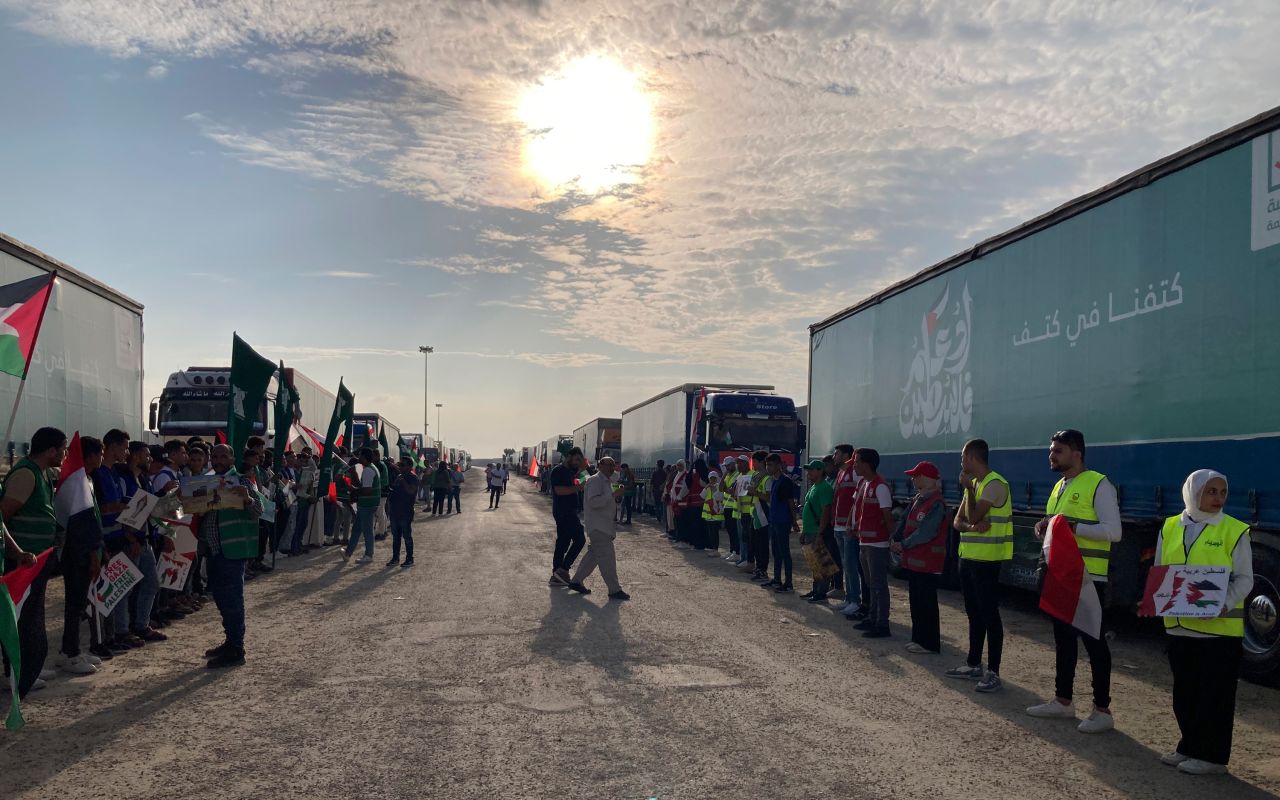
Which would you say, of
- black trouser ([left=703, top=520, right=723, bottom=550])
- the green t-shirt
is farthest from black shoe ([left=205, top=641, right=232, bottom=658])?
black trouser ([left=703, top=520, right=723, bottom=550])

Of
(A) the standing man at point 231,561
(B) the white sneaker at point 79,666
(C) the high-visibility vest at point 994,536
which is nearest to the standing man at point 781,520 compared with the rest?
(C) the high-visibility vest at point 994,536

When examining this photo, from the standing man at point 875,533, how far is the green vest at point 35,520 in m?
7.31

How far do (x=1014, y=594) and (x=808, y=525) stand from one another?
3871 millimetres

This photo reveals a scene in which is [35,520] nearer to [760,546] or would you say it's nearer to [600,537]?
[600,537]

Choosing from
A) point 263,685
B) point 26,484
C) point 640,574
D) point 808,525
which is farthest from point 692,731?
point 640,574

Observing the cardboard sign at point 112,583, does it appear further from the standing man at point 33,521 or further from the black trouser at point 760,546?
the black trouser at point 760,546

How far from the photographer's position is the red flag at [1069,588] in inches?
258

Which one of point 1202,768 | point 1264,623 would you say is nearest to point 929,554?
point 1264,623

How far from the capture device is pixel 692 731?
6203 mm

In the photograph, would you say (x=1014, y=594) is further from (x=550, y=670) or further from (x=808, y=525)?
(x=550, y=670)

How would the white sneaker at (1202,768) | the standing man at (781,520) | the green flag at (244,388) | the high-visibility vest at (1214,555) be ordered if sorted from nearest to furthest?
the white sneaker at (1202,768) → the high-visibility vest at (1214,555) → the green flag at (244,388) → the standing man at (781,520)

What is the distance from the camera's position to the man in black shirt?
13.8m

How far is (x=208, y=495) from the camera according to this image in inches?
330

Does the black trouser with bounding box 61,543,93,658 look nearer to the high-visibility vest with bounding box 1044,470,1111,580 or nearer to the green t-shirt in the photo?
the high-visibility vest with bounding box 1044,470,1111,580
